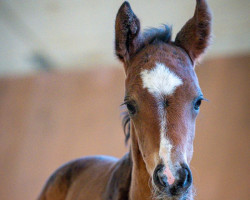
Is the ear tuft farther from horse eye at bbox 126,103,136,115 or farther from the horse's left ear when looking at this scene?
horse eye at bbox 126,103,136,115

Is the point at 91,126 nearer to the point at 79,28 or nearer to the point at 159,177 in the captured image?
the point at 79,28

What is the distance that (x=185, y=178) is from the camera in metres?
1.19

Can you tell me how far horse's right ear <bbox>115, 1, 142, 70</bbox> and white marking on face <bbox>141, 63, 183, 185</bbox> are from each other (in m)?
0.29

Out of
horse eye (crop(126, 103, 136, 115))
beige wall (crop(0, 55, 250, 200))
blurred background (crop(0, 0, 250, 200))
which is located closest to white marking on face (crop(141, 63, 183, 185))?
horse eye (crop(126, 103, 136, 115))

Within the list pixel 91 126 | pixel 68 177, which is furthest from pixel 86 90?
pixel 68 177

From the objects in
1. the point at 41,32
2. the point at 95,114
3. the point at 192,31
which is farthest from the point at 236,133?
the point at 41,32

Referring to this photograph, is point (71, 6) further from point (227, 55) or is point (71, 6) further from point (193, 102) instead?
point (193, 102)

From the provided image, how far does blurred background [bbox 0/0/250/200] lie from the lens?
15.1 ft

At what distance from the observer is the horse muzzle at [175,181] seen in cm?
119

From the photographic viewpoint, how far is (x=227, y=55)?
5.23m

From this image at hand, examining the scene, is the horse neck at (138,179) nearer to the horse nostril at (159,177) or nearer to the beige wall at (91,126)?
the horse nostril at (159,177)

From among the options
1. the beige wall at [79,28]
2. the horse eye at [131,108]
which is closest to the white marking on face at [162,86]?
the horse eye at [131,108]

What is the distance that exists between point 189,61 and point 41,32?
211 inches

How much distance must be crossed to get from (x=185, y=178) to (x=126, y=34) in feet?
2.93
